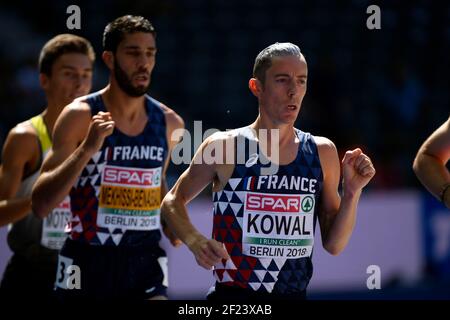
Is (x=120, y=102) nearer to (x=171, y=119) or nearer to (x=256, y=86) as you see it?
(x=171, y=119)

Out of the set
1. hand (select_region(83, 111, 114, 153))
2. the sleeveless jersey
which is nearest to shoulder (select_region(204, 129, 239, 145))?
the sleeveless jersey

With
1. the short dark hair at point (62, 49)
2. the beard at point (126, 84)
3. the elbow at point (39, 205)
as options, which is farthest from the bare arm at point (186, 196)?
the short dark hair at point (62, 49)

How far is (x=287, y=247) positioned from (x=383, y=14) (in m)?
8.37

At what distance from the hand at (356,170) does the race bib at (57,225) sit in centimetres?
210

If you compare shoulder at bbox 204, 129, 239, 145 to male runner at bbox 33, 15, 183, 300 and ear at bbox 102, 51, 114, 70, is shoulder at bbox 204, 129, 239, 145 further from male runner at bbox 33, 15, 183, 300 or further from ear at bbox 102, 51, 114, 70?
ear at bbox 102, 51, 114, 70

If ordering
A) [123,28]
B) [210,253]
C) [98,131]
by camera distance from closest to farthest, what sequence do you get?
[210,253], [98,131], [123,28]

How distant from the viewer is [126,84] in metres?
5.28

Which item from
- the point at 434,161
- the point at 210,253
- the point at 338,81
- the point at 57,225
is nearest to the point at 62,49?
the point at 57,225

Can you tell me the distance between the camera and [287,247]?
437 cm

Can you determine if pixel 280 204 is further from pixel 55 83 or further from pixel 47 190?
pixel 55 83

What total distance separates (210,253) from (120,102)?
1588 millimetres

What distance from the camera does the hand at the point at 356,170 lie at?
168 inches
